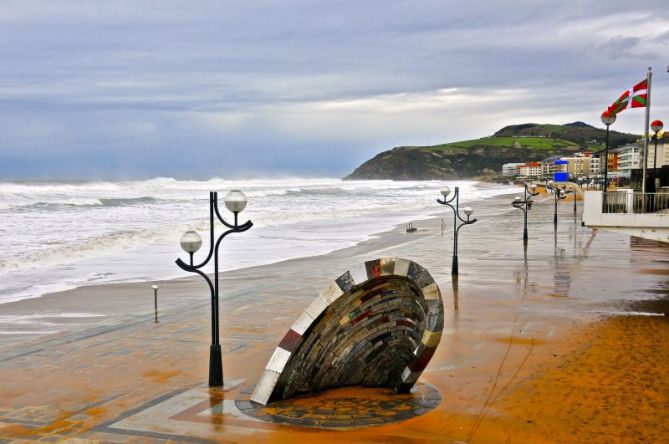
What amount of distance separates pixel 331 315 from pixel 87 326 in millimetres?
9547

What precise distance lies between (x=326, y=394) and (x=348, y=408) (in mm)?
858

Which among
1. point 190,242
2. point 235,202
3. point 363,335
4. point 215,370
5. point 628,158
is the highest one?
point 628,158

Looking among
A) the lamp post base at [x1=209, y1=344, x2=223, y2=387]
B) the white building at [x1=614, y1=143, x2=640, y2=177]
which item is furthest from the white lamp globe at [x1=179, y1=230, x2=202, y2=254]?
the white building at [x1=614, y1=143, x2=640, y2=177]

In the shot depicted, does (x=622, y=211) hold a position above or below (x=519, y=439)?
above

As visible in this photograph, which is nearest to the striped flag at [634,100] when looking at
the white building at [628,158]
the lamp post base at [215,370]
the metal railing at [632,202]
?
the metal railing at [632,202]

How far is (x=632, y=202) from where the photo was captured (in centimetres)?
1992

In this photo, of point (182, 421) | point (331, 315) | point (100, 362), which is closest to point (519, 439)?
point (331, 315)

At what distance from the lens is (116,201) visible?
81.6 m

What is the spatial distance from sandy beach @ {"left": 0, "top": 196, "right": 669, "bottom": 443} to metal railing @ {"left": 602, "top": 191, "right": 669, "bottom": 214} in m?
2.89

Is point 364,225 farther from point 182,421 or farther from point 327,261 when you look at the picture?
point 182,421

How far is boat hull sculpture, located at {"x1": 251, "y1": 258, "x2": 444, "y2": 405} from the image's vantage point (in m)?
10.3

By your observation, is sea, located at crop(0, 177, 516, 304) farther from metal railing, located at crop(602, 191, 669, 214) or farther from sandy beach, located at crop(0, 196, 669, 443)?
metal railing, located at crop(602, 191, 669, 214)

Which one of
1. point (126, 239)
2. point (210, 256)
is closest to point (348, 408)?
point (210, 256)

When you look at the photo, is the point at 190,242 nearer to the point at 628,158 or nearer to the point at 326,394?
the point at 326,394
